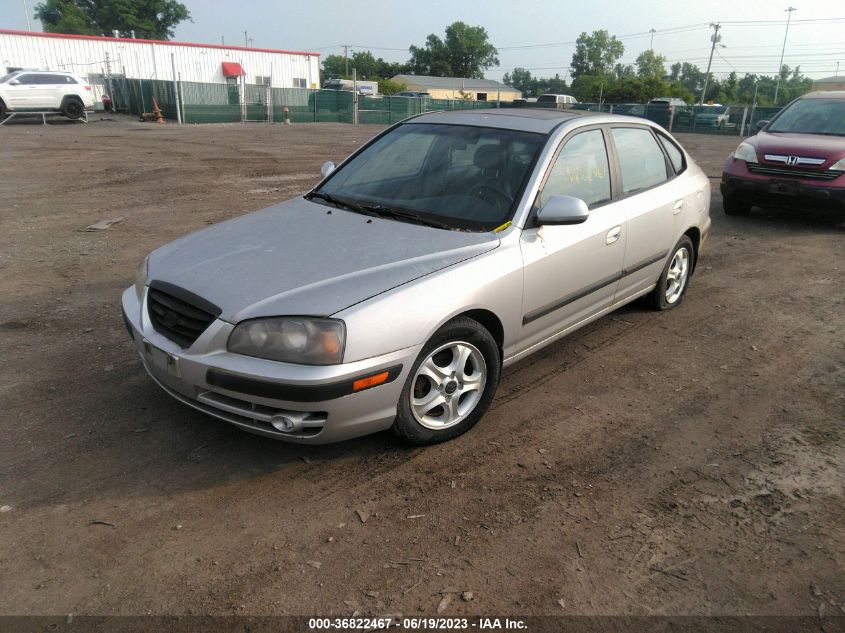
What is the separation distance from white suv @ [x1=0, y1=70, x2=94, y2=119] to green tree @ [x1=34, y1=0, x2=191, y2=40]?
66.2 metres

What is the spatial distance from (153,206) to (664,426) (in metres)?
8.20

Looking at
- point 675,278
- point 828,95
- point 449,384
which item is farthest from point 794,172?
point 449,384

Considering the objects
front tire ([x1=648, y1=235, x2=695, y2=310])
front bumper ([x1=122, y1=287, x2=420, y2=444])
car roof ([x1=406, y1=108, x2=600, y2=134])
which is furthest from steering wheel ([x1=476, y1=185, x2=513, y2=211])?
front tire ([x1=648, y1=235, x2=695, y2=310])

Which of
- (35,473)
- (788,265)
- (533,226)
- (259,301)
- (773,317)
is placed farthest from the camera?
(788,265)

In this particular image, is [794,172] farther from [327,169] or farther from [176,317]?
[176,317]

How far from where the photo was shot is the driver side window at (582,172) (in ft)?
12.4

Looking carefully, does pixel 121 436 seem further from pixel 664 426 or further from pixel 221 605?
pixel 664 426

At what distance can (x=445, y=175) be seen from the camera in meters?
3.92

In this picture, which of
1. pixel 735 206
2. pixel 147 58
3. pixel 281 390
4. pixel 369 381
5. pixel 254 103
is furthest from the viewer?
pixel 147 58

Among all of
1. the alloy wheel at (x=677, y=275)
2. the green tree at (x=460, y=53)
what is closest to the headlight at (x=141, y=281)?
the alloy wheel at (x=677, y=275)

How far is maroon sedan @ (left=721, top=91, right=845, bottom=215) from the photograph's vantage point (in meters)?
8.05

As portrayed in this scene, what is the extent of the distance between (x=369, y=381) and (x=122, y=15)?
9396 cm

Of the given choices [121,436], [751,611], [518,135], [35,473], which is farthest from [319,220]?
[751,611]

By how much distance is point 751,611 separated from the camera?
2322 millimetres
